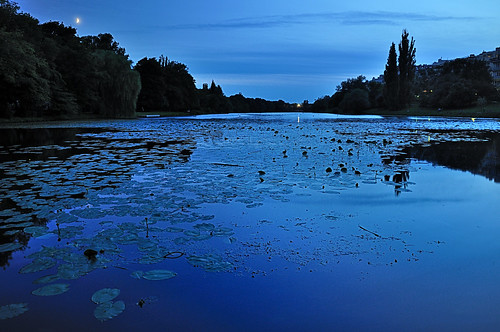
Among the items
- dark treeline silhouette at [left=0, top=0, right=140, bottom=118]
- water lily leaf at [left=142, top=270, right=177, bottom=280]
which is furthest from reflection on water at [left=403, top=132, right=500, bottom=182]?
dark treeline silhouette at [left=0, top=0, right=140, bottom=118]

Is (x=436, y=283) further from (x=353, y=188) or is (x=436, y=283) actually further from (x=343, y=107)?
(x=343, y=107)

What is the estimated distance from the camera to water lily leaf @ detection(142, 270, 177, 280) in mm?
3209

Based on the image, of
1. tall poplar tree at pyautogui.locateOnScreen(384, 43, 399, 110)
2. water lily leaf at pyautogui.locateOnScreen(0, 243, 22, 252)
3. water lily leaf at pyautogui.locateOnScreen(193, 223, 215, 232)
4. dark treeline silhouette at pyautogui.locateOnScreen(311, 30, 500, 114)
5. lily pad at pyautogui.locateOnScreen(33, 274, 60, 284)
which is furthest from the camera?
tall poplar tree at pyautogui.locateOnScreen(384, 43, 399, 110)

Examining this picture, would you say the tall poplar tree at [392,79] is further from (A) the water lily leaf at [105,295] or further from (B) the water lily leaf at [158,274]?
(A) the water lily leaf at [105,295]

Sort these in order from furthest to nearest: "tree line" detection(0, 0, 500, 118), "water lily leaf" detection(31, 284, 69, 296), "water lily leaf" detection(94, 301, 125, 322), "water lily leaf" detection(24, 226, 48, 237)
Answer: "tree line" detection(0, 0, 500, 118) < "water lily leaf" detection(24, 226, 48, 237) < "water lily leaf" detection(31, 284, 69, 296) < "water lily leaf" detection(94, 301, 125, 322)

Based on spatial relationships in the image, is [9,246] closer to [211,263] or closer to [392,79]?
[211,263]

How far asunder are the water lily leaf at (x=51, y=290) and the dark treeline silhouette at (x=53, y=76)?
102ft

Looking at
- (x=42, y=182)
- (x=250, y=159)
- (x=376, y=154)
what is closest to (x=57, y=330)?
(x=42, y=182)

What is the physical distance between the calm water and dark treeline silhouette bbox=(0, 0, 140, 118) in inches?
1091

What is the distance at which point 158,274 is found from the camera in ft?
10.7

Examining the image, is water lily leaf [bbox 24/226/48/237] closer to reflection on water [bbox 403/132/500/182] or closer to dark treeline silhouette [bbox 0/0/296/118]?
reflection on water [bbox 403/132/500/182]

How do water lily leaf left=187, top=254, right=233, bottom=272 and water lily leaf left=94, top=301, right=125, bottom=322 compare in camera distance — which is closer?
water lily leaf left=94, top=301, right=125, bottom=322

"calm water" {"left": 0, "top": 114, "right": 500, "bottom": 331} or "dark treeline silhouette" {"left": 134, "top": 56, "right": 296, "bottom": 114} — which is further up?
"dark treeline silhouette" {"left": 134, "top": 56, "right": 296, "bottom": 114}

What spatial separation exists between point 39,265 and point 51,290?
0.61m
